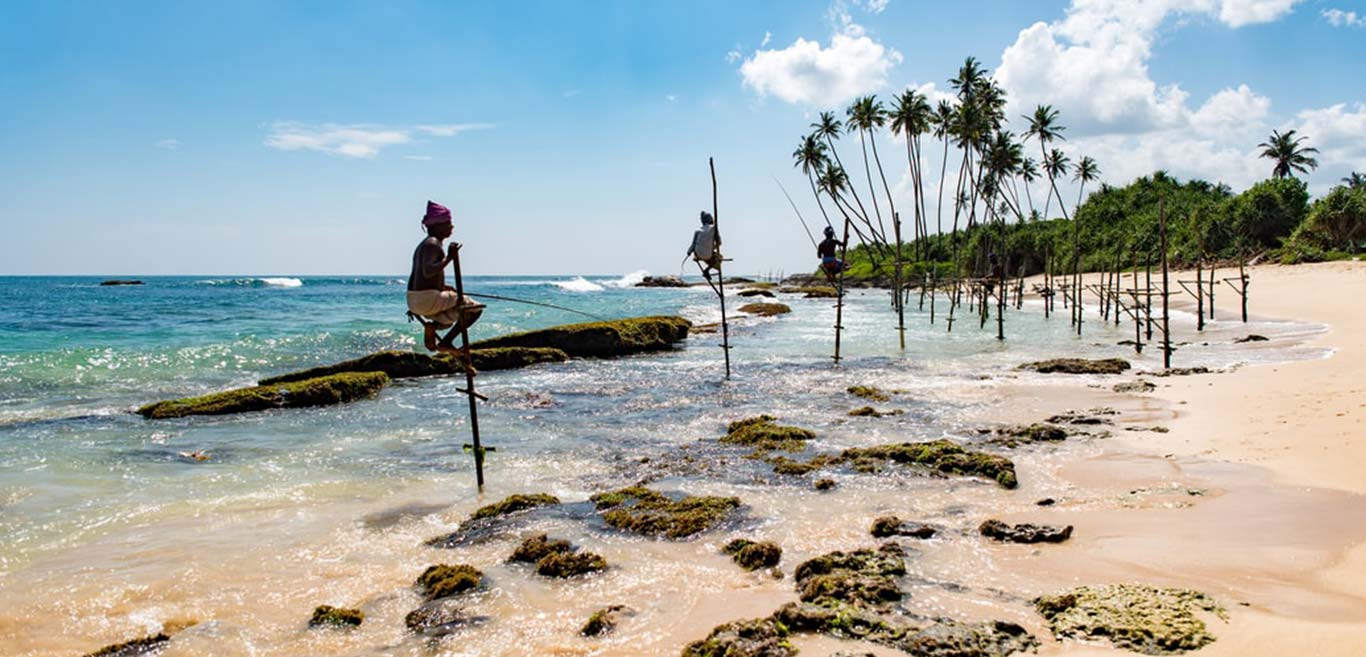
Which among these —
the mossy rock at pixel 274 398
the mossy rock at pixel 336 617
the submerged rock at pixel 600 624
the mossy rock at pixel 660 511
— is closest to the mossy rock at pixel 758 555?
the mossy rock at pixel 660 511

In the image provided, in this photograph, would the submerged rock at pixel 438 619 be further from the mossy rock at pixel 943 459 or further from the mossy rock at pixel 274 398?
the mossy rock at pixel 274 398

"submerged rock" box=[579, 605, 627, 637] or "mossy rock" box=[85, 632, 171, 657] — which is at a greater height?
"submerged rock" box=[579, 605, 627, 637]

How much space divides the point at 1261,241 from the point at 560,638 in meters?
62.0

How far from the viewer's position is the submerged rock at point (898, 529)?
6.48 metres

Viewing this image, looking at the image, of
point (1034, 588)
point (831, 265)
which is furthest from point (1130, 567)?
point (831, 265)

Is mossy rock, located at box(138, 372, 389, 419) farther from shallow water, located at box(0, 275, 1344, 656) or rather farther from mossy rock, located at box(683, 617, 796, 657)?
mossy rock, located at box(683, 617, 796, 657)

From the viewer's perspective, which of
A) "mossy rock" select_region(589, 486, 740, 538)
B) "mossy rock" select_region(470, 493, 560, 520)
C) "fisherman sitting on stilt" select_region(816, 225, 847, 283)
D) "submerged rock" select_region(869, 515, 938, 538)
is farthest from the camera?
"fisherman sitting on stilt" select_region(816, 225, 847, 283)

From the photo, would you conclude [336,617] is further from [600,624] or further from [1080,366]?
[1080,366]

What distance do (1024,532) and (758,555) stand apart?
86.1 inches

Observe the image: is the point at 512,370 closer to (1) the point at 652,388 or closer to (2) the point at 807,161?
(1) the point at 652,388

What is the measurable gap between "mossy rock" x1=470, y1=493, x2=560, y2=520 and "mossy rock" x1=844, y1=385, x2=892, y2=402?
26.1 feet

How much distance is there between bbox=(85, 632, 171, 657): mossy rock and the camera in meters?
4.93

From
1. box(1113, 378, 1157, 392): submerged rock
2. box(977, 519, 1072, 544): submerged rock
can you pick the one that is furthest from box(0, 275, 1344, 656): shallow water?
box(1113, 378, 1157, 392): submerged rock

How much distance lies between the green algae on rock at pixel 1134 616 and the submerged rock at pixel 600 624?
8.88 feet
